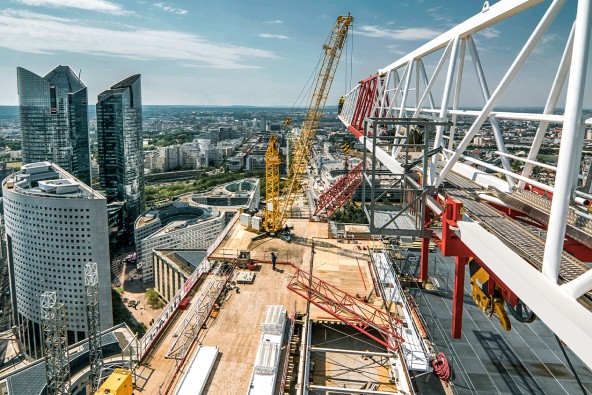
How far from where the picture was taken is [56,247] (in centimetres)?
3553

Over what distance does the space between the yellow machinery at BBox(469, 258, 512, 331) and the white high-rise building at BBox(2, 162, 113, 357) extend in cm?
3291

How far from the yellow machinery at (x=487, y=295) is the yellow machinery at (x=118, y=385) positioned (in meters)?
9.32

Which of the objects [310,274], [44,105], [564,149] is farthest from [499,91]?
[44,105]

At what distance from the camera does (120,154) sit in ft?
224

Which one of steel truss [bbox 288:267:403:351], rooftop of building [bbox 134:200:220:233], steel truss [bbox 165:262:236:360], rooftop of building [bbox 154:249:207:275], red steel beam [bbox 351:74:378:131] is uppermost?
red steel beam [bbox 351:74:378:131]

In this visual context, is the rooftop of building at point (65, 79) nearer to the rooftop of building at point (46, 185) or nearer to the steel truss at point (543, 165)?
the rooftop of building at point (46, 185)

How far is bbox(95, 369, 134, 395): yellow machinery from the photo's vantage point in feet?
33.5

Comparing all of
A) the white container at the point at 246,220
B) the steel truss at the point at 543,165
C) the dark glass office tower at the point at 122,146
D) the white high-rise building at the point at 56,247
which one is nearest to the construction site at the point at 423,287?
the steel truss at the point at 543,165

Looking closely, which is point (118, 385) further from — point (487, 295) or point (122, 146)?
point (122, 146)

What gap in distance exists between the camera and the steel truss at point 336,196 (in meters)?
34.2

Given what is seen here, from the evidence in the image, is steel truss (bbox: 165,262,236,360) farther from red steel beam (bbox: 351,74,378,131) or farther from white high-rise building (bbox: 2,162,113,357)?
white high-rise building (bbox: 2,162,113,357)

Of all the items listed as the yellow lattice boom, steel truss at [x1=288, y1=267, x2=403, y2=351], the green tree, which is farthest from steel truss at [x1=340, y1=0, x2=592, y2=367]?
the green tree

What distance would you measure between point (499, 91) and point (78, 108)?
247 feet

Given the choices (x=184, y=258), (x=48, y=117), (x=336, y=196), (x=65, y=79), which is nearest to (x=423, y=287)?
(x=336, y=196)
